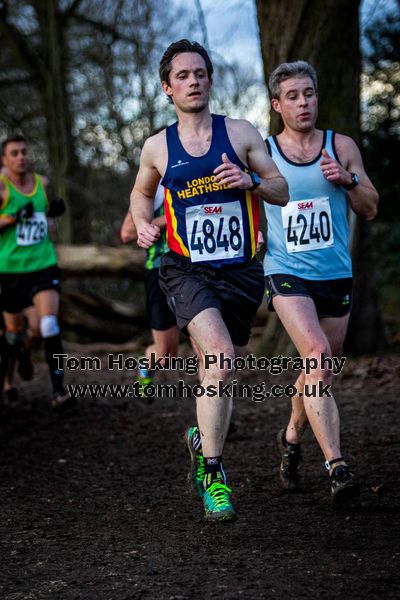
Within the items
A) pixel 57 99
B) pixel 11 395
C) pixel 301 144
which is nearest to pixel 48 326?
pixel 11 395

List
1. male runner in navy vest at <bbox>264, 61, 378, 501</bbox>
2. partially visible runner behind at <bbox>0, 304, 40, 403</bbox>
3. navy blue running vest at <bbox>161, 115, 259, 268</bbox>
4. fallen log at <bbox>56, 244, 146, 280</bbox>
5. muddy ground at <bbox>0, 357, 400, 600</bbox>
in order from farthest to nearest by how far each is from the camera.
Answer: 1. fallen log at <bbox>56, 244, 146, 280</bbox>
2. partially visible runner behind at <bbox>0, 304, 40, 403</bbox>
3. male runner in navy vest at <bbox>264, 61, 378, 501</bbox>
4. navy blue running vest at <bbox>161, 115, 259, 268</bbox>
5. muddy ground at <bbox>0, 357, 400, 600</bbox>

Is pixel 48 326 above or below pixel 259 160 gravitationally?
below

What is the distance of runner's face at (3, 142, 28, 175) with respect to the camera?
7805 mm

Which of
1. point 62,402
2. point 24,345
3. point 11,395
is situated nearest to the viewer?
point 62,402

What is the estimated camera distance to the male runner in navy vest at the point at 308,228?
4672 millimetres

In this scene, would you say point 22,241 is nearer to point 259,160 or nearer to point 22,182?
point 22,182

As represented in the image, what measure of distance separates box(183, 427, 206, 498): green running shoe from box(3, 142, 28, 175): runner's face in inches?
149

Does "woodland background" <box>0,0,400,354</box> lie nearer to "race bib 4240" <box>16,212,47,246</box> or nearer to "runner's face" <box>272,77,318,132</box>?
"race bib 4240" <box>16,212,47,246</box>

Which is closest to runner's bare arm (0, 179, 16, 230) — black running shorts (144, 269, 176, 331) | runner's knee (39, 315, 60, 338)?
runner's knee (39, 315, 60, 338)

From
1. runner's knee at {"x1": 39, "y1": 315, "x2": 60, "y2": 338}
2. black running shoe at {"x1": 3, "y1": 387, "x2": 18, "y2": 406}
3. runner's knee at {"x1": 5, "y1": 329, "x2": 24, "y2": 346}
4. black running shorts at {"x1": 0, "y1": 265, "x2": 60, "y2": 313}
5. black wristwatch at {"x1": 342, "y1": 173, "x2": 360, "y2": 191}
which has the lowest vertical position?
black running shoe at {"x1": 3, "y1": 387, "x2": 18, "y2": 406}

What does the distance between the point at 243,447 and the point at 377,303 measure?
4.64m

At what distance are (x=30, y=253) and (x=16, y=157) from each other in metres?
0.87

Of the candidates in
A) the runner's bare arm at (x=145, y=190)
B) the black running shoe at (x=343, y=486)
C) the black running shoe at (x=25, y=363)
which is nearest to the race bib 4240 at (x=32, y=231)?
the black running shoe at (x=25, y=363)

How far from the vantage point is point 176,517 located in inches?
175
